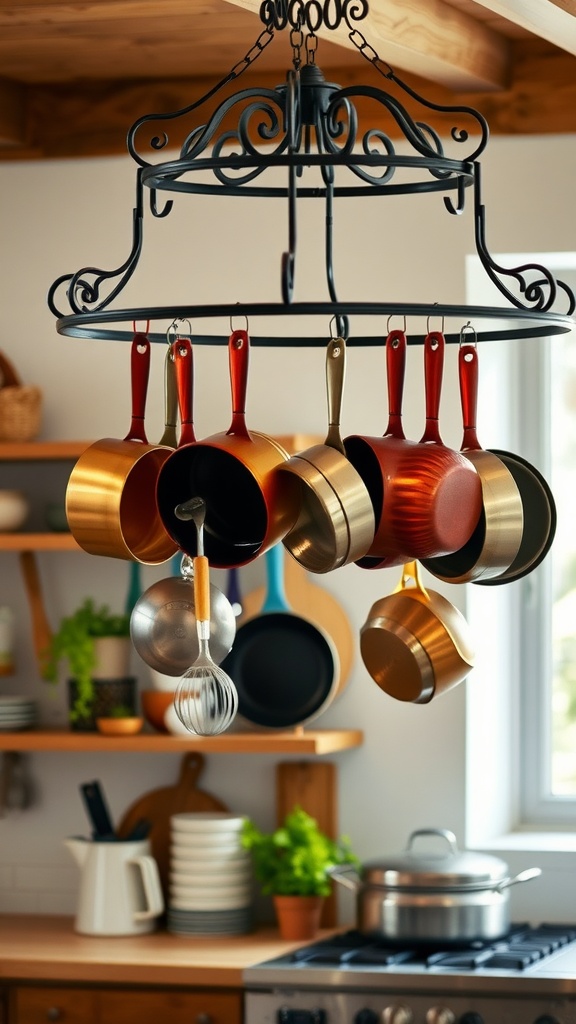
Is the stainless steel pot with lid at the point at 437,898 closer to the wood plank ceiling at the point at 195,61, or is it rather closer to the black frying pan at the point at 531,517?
the black frying pan at the point at 531,517

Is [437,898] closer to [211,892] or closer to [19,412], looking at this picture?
[211,892]

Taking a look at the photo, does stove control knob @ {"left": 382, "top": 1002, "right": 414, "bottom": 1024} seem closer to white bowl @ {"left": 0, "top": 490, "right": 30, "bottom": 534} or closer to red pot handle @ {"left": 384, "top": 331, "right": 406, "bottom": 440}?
white bowl @ {"left": 0, "top": 490, "right": 30, "bottom": 534}

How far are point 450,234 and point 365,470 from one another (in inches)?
82.3

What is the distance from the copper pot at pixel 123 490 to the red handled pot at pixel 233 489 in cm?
6

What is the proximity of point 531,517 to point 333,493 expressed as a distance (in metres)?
0.40

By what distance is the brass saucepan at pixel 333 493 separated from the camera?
1503mm

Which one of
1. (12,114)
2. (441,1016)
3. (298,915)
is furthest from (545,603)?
(12,114)

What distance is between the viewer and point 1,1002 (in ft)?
10.5

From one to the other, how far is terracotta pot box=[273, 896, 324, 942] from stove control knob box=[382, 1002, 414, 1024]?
18.5 inches

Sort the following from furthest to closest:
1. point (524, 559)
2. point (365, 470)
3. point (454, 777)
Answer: point (454, 777), point (524, 559), point (365, 470)

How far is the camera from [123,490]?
1634 mm

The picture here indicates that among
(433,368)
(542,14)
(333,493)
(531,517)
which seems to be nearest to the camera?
(333,493)

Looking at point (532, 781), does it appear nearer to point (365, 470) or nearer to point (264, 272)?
point (264, 272)

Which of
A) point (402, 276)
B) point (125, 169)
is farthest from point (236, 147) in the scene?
point (402, 276)
